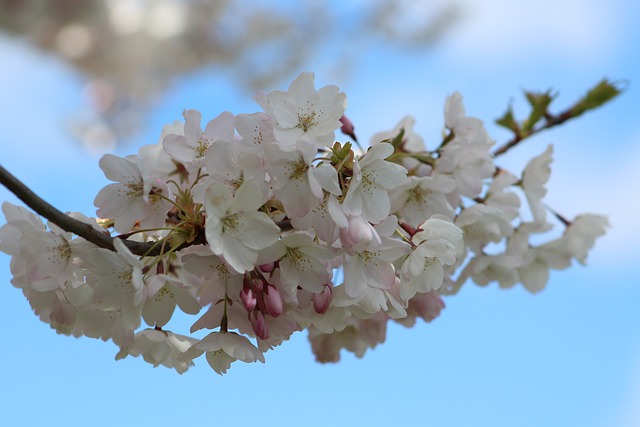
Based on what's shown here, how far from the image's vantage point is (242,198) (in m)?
0.65

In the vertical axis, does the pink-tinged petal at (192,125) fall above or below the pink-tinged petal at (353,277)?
above

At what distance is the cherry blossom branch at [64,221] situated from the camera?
558mm

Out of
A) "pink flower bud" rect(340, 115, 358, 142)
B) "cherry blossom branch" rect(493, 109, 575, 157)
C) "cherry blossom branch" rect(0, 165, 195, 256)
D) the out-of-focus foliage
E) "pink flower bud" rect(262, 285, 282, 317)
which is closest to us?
"cherry blossom branch" rect(0, 165, 195, 256)

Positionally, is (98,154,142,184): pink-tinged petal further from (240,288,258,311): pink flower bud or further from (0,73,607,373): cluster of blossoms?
(240,288,258,311): pink flower bud

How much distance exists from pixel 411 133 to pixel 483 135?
4.2 inches

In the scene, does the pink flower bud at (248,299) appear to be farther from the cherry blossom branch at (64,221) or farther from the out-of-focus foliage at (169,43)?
the out-of-focus foliage at (169,43)

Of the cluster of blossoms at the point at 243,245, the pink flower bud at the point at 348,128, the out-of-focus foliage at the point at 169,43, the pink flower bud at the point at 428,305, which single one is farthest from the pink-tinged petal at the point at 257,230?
the out-of-focus foliage at the point at 169,43

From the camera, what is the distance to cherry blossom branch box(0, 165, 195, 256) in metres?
0.56

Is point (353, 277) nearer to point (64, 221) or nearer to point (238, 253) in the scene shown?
point (238, 253)

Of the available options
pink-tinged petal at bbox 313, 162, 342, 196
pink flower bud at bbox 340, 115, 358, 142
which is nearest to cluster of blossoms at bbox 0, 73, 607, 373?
pink-tinged petal at bbox 313, 162, 342, 196

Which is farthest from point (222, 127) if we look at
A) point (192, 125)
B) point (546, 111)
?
point (546, 111)

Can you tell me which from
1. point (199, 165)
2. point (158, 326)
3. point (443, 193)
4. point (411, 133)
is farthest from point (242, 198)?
point (411, 133)

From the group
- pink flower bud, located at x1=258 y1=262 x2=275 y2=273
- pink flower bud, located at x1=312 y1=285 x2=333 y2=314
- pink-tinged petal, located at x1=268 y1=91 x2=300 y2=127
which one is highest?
pink-tinged petal, located at x1=268 y1=91 x2=300 y2=127

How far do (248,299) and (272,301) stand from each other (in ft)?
0.08
